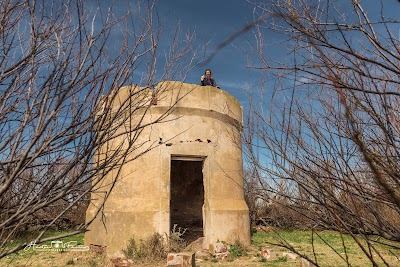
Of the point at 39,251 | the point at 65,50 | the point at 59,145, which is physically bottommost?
the point at 39,251

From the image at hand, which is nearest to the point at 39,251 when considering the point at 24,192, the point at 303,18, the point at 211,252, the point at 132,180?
the point at 132,180

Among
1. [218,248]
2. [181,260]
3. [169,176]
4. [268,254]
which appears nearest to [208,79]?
[169,176]

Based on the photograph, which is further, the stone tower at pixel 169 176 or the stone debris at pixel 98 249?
the stone debris at pixel 98 249

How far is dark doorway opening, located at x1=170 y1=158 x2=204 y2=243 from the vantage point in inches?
520

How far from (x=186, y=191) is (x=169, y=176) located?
5.81m

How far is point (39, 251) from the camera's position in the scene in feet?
29.1

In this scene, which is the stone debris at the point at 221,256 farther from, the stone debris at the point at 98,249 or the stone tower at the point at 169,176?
the stone debris at the point at 98,249

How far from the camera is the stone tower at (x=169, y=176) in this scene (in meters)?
7.46

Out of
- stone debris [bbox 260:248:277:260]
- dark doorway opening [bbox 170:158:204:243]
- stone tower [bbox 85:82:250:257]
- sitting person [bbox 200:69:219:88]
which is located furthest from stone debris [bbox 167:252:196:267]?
dark doorway opening [bbox 170:158:204:243]

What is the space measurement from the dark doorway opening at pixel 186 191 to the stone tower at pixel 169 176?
4.38 m

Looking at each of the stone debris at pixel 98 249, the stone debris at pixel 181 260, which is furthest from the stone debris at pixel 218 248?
the stone debris at pixel 98 249

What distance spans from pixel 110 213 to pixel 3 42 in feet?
19.5

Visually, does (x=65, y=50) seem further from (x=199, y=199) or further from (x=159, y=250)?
(x=199, y=199)

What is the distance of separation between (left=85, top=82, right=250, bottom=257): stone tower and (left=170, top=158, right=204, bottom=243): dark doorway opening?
14.4 ft
